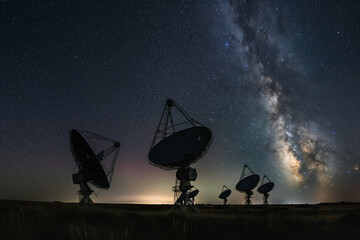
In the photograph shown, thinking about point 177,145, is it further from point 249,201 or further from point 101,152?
point 249,201

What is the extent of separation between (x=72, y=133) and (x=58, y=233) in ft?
65.2

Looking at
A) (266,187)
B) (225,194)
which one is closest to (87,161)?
(225,194)

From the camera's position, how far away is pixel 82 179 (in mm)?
25641

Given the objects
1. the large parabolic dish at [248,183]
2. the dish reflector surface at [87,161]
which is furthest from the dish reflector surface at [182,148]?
the large parabolic dish at [248,183]

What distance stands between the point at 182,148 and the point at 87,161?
1000 centimetres

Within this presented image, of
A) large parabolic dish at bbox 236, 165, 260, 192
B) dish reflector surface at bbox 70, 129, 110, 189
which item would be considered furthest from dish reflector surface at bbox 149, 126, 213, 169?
large parabolic dish at bbox 236, 165, 260, 192

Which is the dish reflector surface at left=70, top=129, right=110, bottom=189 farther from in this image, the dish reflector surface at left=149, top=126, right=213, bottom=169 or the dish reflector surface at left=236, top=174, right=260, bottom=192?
the dish reflector surface at left=236, top=174, right=260, bottom=192

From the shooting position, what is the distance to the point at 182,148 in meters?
22.4

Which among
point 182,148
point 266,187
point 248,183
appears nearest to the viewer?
point 182,148

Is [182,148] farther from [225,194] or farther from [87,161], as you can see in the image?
[225,194]

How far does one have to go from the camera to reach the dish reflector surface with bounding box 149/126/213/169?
20.8 m

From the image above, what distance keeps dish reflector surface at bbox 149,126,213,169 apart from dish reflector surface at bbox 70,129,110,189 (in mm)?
5864

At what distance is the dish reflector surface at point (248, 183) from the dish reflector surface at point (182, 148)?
2386 centimetres

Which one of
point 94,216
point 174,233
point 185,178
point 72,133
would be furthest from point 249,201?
point 174,233
